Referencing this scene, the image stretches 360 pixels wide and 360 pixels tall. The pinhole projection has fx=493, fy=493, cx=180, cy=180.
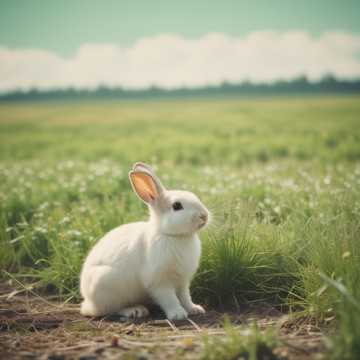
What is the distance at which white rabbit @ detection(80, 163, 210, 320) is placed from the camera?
12.5 ft

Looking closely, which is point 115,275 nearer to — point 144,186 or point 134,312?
point 134,312

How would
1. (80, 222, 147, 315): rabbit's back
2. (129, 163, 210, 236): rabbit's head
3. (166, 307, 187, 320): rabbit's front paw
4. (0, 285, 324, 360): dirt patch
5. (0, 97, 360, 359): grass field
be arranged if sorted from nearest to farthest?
(0, 285, 324, 360): dirt patch
(0, 97, 360, 359): grass field
(129, 163, 210, 236): rabbit's head
(166, 307, 187, 320): rabbit's front paw
(80, 222, 147, 315): rabbit's back

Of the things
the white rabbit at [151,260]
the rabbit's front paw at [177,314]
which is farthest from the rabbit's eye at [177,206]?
the rabbit's front paw at [177,314]

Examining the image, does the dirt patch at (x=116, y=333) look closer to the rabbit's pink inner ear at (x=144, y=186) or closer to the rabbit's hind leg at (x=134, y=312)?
the rabbit's hind leg at (x=134, y=312)

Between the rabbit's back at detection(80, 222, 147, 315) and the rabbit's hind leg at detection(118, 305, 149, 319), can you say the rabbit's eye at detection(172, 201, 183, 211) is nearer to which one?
the rabbit's back at detection(80, 222, 147, 315)

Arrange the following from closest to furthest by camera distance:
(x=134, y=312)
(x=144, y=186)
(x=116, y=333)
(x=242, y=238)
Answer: (x=116, y=333), (x=144, y=186), (x=134, y=312), (x=242, y=238)

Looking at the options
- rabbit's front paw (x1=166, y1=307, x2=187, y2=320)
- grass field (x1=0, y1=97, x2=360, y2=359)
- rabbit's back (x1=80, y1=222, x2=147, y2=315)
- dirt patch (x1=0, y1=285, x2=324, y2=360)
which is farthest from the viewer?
Result: rabbit's back (x1=80, y1=222, x2=147, y2=315)

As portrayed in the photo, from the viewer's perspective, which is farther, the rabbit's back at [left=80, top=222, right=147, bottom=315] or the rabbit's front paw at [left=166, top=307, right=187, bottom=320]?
the rabbit's back at [left=80, top=222, right=147, bottom=315]

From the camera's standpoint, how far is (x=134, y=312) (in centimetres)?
408

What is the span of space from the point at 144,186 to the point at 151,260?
0.59 metres

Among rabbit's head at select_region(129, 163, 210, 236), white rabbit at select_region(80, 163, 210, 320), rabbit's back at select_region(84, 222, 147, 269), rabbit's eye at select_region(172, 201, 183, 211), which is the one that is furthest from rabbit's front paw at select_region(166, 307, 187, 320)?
rabbit's eye at select_region(172, 201, 183, 211)

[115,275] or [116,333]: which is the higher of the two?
[115,275]

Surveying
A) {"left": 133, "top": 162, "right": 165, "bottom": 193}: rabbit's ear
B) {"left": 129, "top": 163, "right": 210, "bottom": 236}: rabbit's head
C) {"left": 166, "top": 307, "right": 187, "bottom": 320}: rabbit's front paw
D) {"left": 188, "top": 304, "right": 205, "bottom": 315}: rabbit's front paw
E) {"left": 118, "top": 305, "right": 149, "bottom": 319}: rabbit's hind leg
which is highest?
{"left": 133, "top": 162, "right": 165, "bottom": 193}: rabbit's ear

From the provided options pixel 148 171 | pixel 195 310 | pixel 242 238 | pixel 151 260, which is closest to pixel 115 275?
pixel 151 260
